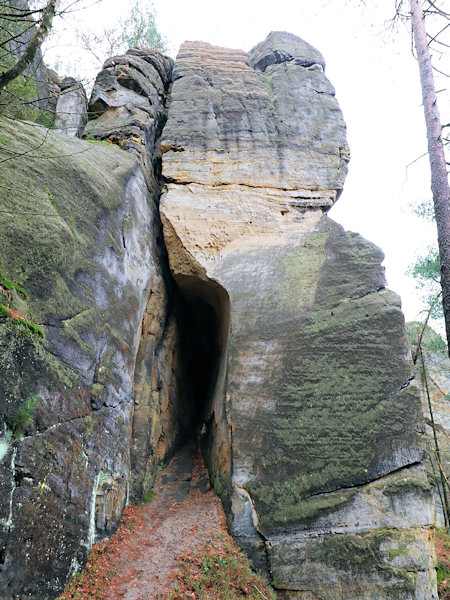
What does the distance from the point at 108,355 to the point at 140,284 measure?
7.25 ft

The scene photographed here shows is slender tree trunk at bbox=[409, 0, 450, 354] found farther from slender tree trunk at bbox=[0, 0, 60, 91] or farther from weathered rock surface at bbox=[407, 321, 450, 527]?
weathered rock surface at bbox=[407, 321, 450, 527]

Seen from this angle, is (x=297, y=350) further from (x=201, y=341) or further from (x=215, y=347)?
(x=201, y=341)

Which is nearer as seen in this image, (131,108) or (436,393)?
(131,108)

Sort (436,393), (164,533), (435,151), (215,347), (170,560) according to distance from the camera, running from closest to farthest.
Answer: (435,151), (170,560), (164,533), (215,347), (436,393)

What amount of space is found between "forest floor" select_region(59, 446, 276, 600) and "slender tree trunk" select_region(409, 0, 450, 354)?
483cm

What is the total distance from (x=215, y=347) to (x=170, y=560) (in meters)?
6.43

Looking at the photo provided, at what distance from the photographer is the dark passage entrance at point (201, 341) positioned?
1133 centimetres

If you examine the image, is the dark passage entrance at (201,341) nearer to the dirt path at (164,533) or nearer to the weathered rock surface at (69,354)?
the weathered rock surface at (69,354)

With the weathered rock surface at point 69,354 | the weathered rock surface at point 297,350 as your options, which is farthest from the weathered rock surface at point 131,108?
the weathered rock surface at point 69,354

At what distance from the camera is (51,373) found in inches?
241

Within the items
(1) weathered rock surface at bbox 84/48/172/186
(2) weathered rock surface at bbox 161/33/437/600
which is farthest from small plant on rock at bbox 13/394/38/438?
(1) weathered rock surface at bbox 84/48/172/186

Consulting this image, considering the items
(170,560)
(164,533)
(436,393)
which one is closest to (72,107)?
(164,533)

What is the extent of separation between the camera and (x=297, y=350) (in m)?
8.70

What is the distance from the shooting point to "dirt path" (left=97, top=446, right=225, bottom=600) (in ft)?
20.8
